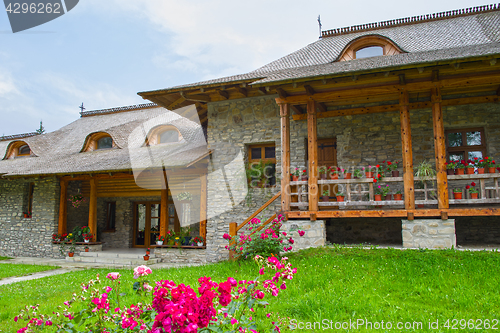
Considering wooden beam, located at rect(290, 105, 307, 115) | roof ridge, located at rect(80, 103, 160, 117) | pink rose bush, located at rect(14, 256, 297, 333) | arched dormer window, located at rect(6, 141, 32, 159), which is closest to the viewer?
pink rose bush, located at rect(14, 256, 297, 333)

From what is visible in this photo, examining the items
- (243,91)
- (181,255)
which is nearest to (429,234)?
(243,91)

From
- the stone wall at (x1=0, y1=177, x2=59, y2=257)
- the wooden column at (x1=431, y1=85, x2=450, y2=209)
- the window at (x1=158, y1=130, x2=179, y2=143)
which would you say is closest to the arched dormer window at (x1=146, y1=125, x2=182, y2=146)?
the window at (x1=158, y1=130, x2=179, y2=143)

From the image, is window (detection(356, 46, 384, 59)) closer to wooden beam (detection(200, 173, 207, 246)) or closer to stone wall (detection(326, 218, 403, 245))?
stone wall (detection(326, 218, 403, 245))

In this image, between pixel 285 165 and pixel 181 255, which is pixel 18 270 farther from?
pixel 285 165

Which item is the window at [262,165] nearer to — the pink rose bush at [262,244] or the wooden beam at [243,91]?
the wooden beam at [243,91]

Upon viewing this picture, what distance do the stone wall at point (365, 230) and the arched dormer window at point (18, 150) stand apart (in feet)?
47.6

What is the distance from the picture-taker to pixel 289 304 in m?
3.95

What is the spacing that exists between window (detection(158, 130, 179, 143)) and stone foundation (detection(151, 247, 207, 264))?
4.37 metres

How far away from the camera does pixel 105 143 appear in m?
14.3

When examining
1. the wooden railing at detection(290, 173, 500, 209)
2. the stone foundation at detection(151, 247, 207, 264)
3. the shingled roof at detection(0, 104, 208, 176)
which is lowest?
the stone foundation at detection(151, 247, 207, 264)

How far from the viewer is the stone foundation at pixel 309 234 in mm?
7180

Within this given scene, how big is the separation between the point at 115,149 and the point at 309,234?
9272mm

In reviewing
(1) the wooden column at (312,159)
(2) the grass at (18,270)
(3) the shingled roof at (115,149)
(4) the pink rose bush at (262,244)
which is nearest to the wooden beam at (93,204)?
(3) the shingled roof at (115,149)

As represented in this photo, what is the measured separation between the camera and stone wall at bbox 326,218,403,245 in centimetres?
870
